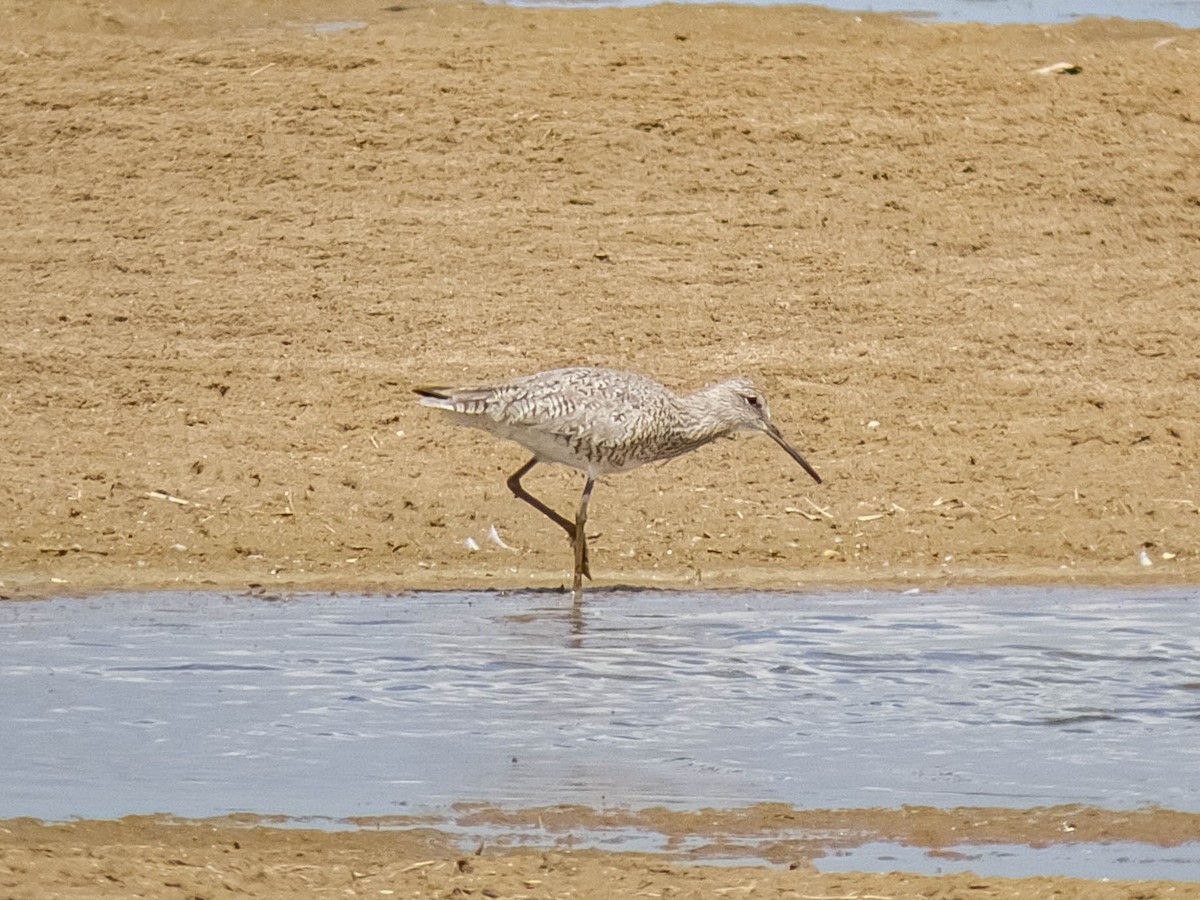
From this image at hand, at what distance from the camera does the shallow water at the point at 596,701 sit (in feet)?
23.8

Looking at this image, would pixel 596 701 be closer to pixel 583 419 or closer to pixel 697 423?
pixel 583 419

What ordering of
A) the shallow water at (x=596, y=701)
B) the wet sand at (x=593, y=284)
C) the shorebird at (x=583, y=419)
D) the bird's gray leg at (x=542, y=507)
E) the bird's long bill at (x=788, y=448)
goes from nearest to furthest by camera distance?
the shallow water at (x=596, y=701) < the shorebird at (x=583, y=419) < the bird's gray leg at (x=542, y=507) < the bird's long bill at (x=788, y=448) < the wet sand at (x=593, y=284)

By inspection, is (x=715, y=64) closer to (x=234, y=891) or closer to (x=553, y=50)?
(x=553, y=50)

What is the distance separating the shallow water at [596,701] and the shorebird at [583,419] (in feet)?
2.40

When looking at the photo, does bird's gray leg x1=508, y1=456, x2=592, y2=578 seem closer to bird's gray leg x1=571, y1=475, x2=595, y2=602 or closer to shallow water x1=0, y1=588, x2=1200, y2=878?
bird's gray leg x1=571, y1=475, x2=595, y2=602

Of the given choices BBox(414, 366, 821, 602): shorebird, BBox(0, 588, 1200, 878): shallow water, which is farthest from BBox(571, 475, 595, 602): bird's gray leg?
BBox(0, 588, 1200, 878): shallow water

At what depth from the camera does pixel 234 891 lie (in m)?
5.91

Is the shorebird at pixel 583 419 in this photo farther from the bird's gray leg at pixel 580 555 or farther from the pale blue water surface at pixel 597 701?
the pale blue water surface at pixel 597 701

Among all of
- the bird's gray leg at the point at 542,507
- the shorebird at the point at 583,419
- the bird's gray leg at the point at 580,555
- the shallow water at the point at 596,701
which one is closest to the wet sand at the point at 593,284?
the bird's gray leg at the point at 542,507

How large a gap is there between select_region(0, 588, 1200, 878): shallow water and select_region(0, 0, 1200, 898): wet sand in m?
1.10

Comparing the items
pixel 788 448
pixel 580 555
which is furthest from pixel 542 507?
pixel 788 448

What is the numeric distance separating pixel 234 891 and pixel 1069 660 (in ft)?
14.7

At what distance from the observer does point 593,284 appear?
52.6 feet

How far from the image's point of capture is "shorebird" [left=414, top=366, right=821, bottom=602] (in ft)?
37.4
